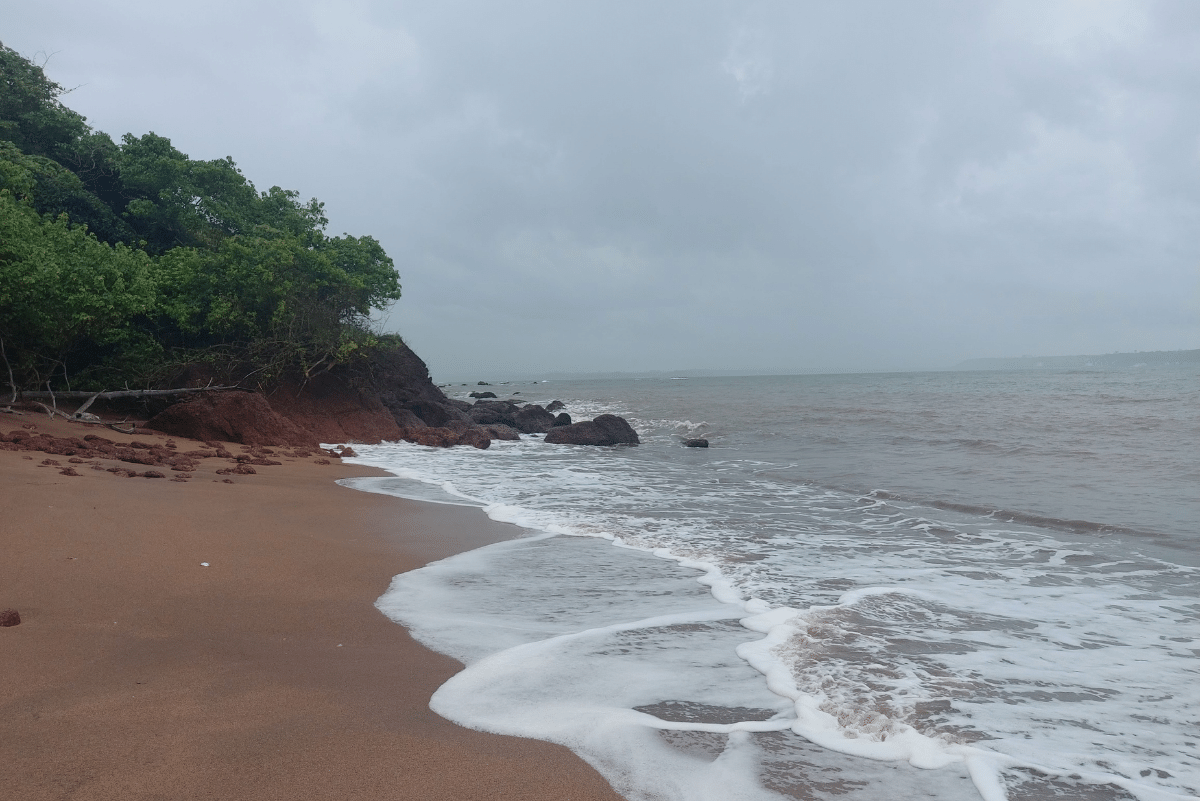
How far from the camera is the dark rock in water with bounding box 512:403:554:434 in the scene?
25062mm

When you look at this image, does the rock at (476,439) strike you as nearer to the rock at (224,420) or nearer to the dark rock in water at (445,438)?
the dark rock in water at (445,438)

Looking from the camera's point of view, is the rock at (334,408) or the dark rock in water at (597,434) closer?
the rock at (334,408)

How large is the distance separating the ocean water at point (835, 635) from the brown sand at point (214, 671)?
0.95ft

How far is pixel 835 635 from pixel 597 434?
1613 cm

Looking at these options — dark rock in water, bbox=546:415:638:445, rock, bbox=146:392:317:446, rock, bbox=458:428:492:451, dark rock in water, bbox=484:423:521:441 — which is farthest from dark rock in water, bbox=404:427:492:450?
rock, bbox=146:392:317:446

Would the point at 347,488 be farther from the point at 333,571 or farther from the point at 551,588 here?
the point at 551,588

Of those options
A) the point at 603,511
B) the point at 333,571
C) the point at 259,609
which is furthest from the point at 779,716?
the point at 603,511

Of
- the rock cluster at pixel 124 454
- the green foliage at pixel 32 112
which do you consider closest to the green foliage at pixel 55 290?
the rock cluster at pixel 124 454

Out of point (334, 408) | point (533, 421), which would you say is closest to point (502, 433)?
point (533, 421)

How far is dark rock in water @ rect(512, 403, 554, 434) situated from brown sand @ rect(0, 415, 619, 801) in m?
18.3

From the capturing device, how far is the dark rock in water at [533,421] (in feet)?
82.2

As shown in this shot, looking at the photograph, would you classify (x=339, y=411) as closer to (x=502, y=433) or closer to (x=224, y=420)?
(x=224, y=420)

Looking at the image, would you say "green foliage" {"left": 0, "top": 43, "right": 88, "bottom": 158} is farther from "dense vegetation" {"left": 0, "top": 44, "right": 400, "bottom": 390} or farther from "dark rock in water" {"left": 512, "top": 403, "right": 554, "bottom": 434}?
"dark rock in water" {"left": 512, "top": 403, "right": 554, "bottom": 434}

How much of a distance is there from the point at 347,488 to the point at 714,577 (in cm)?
613
